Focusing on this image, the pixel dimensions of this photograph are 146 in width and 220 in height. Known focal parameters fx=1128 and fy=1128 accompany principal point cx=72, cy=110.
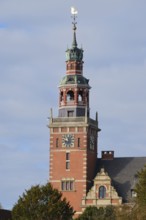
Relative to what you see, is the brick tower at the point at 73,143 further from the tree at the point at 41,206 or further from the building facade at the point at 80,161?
the tree at the point at 41,206

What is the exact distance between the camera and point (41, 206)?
→ 130 meters

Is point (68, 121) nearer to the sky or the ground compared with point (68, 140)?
nearer to the sky

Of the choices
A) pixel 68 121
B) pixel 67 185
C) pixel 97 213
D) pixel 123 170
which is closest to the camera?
pixel 97 213

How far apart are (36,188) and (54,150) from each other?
Answer: 23.6m

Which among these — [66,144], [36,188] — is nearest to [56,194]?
[36,188]

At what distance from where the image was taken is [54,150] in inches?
6137

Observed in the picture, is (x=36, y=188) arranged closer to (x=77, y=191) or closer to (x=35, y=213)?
(x=35, y=213)

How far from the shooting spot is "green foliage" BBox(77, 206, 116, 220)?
137 meters

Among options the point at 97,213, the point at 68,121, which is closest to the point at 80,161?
the point at 68,121

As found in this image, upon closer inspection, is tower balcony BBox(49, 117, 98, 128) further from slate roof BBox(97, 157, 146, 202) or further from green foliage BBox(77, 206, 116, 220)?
green foliage BBox(77, 206, 116, 220)

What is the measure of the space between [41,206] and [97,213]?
495 inches

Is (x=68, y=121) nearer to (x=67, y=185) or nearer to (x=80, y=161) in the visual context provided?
(x=80, y=161)

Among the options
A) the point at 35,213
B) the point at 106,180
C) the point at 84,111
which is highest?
the point at 84,111

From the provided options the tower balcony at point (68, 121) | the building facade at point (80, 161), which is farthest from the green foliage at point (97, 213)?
the tower balcony at point (68, 121)
